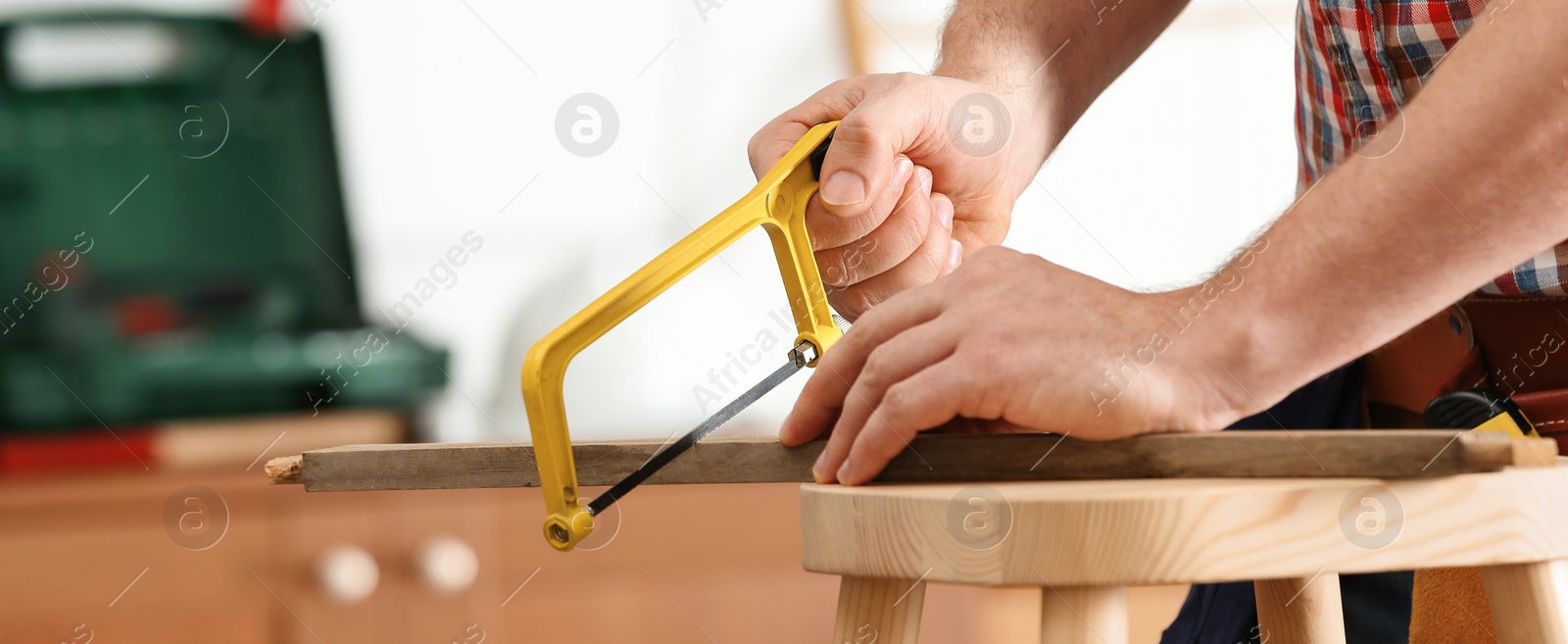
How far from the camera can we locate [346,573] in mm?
1303

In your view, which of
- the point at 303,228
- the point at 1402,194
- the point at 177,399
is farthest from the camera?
the point at 303,228

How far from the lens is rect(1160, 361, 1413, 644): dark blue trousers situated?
753 mm

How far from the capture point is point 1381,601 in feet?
2.48

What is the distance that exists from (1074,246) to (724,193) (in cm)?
54

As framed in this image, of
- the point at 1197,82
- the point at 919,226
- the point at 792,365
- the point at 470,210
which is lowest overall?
the point at 792,365

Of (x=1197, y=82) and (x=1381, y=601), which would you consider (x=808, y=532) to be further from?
(x=1197, y=82)

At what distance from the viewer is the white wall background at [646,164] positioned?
1627mm

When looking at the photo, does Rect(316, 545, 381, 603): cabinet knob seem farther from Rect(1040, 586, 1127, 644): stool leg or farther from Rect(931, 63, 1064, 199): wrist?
Rect(1040, 586, 1127, 644): stool leg

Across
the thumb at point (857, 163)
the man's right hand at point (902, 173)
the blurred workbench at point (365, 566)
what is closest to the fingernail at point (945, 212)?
the man's right hand at point (902, 173)

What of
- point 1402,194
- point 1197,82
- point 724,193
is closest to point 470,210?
point 724,193
